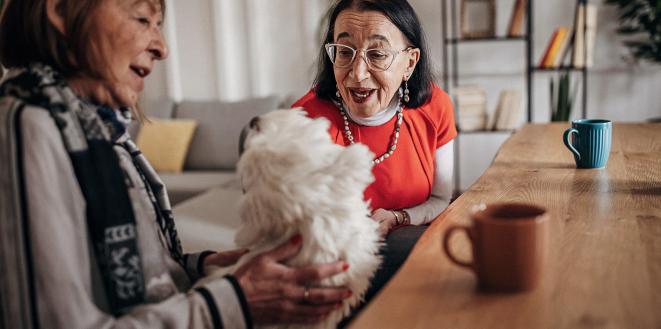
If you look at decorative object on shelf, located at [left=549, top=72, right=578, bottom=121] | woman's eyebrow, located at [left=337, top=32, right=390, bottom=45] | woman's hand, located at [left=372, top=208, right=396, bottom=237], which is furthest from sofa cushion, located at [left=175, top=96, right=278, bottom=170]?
woman's hand, located at [left=372, top=208, right=396, bottom=237]

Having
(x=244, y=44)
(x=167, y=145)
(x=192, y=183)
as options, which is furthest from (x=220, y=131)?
(x=244, y=44)

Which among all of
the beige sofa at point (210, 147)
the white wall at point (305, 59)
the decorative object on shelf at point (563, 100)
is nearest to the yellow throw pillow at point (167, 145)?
the beige sofa at point (210, 147)

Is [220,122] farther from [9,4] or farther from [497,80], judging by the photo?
[9,4]

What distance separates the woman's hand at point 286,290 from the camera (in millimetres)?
867

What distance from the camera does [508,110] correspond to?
→ 3816 millimetres

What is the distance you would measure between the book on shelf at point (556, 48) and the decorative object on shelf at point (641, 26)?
299mm

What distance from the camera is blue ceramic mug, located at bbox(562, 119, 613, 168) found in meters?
1.43

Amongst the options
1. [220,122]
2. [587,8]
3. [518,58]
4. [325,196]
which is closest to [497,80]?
[518,58]

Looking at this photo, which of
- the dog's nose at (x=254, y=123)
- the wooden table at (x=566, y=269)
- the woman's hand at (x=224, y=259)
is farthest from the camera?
the woman's hand at (x=224, y=259)

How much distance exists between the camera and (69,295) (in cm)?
79

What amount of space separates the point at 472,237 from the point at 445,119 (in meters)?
1.07

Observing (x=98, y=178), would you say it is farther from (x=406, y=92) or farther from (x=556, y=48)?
(x=556, y=48)

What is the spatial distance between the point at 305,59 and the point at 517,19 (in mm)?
1515

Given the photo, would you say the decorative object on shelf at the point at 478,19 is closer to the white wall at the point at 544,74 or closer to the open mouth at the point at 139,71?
the white wall at the point at 544,74
